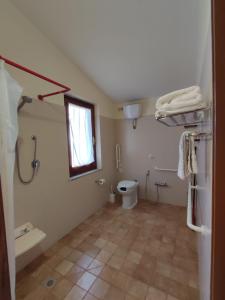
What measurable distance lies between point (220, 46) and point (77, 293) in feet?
6.30

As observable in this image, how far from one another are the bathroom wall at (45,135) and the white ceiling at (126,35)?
0.17 m

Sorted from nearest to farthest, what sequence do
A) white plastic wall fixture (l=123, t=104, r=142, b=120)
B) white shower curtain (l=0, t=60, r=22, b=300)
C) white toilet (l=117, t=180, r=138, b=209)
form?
white shower curtain (l=0, t=60, r=22, b=300)
white toilet (l=117, t=180, r=138, b=209)
white plastic wall fixture (l=123, t=104, r=142, b=120)

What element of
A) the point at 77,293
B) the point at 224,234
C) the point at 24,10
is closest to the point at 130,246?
the point at 77,293

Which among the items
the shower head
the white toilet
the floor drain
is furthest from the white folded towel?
the white toilet

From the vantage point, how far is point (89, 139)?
2785mm

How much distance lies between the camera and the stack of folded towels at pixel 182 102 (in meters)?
0.92

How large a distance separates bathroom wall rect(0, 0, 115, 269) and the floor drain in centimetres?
36

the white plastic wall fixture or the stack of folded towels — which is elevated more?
the white plastic wall fixture

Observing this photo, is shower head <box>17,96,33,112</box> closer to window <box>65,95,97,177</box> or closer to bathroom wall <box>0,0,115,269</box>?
bathroom wall <box>0,0,115,269</box>

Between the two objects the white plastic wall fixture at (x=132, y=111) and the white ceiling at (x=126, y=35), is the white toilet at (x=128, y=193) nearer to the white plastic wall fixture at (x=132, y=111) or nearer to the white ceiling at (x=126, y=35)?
the white plastic wall fixture at (x=132, y=111)

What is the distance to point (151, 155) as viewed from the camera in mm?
3107

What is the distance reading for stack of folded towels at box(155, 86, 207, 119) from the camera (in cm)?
92

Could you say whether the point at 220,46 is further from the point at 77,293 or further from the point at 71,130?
the point at 71,130

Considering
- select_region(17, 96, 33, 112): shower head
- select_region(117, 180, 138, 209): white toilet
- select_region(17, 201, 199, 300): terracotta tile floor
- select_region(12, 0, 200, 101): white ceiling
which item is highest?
select_region(12, 0, 200, 101): white ceiling
